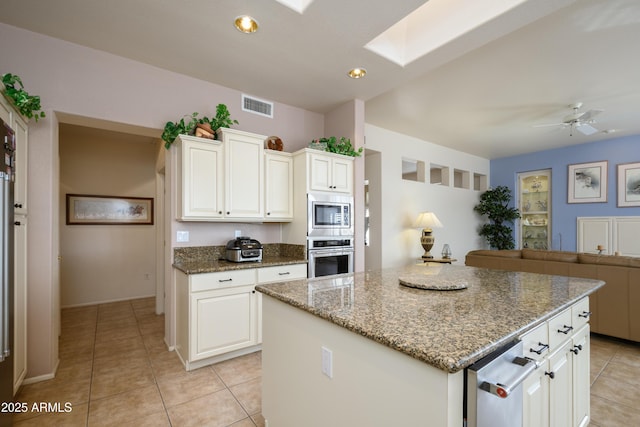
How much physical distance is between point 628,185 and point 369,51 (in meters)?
6.09

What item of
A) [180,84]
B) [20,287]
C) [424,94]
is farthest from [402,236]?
[20,287]

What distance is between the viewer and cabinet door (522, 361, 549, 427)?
114 centimetres

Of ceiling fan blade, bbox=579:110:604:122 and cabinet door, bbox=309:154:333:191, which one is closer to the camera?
cabinet door, bbox=309:154:333:191

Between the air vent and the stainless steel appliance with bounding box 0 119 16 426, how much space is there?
6.83 ft

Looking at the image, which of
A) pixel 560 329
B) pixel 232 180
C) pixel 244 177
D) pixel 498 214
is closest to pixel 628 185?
pixel 498 214

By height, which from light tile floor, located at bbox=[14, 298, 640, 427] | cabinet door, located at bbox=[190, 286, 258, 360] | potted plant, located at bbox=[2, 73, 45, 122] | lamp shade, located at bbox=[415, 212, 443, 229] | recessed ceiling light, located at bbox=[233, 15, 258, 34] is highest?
recessed ceiling light, located at bbox=[233, 15, 258, 34]

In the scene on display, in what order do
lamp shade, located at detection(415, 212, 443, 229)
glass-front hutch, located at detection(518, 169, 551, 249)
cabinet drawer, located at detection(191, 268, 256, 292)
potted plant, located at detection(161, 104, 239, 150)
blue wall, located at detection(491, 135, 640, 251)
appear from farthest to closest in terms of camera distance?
glass-front hutch, located at detection(518, 169, 551, 249), blue wall, located at detection(491, 135, 640, 251), lamp shade, located at detection(415, 212, 443, 229), potted plant, located at detection(161, 104, 239, 150), cabinet drawer, located at detection(191, 268, 256, 292)

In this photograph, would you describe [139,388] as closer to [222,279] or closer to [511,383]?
[222,279]

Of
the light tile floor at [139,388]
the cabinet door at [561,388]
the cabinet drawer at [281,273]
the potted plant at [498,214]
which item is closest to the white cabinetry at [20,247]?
the light tile floor at [139,388]

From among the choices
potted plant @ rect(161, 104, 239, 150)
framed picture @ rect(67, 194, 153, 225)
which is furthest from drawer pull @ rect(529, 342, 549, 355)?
framed picture @ rect(67, 194, 153, 225)

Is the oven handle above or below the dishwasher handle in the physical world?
above

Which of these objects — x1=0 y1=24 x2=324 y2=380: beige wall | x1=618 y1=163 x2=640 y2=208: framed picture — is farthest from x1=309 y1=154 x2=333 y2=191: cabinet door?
x1=618 y1=163 x2=640 y2=208: framed picture

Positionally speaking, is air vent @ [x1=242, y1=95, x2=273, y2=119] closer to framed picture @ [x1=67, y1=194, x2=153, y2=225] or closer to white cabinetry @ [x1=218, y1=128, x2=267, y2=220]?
white cabinetry @ [x1=218, y1=128, x2=267, y2=220]

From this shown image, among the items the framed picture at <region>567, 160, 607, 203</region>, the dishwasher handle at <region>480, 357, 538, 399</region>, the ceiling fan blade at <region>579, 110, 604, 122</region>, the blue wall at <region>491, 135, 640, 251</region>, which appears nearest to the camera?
the dishwasher handle at <region>480, 357, 538, 399</region>
